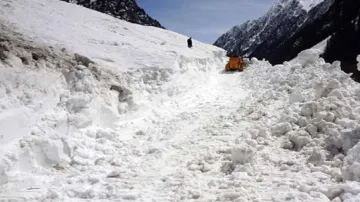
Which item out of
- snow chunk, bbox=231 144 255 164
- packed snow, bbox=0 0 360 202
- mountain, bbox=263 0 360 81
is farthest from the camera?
mountain, bbox=263 0 360 81

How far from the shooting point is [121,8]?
7288 centimetres

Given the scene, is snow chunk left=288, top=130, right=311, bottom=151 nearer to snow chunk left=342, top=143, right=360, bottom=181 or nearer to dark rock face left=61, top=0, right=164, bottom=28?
snow chunk left=342, top=143, right=360, bottom=181

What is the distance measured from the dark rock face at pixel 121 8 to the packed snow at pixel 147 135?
5672 centimetres

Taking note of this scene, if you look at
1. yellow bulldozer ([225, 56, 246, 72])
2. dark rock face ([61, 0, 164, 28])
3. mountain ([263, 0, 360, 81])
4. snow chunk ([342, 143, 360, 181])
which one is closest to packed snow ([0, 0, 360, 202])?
snow chunk ([342, 143, 360, 181])

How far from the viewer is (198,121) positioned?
10.1 metres

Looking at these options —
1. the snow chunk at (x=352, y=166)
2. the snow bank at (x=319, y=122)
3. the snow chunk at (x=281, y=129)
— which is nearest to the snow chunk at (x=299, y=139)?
the snow bank at (x=319, y=122)

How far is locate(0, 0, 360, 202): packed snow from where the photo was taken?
5758 mm

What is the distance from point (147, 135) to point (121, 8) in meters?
67.0

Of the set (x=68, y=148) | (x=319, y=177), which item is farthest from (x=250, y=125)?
(x=68, y=148)

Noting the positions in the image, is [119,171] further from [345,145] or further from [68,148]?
[345,145]

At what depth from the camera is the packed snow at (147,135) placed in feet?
18.9

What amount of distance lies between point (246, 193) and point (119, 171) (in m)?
2.28

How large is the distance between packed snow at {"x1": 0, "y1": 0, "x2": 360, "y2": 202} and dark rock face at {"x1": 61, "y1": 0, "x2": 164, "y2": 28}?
5672cm

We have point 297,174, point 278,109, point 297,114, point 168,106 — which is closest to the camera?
point 297,174
